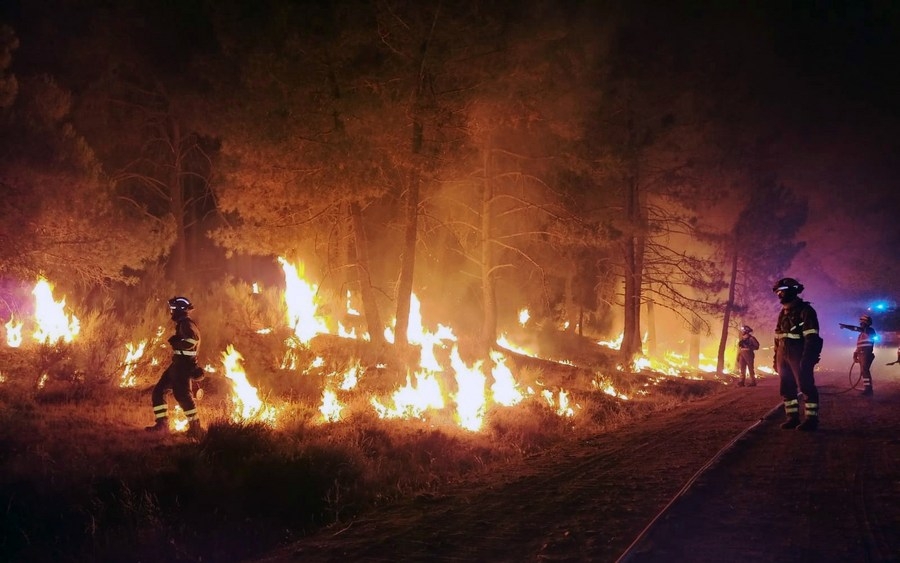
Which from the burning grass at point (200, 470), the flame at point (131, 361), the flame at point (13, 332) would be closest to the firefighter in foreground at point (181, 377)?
the burning grass at point (200, 470)

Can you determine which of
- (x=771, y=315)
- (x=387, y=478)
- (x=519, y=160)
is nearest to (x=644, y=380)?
(x=519, y=160)

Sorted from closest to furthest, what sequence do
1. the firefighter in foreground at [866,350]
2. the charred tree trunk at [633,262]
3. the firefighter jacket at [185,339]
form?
the firefighter jacket at [185,339] → the firefighter in foreground at [866,350] → the charred tree trunk at [633,262]

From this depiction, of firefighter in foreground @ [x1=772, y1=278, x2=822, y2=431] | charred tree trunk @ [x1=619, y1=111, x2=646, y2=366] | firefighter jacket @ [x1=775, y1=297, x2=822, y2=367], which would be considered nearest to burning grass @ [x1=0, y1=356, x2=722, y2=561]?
firefighter in foreground @ [x1=772, y1=278, x2=822, y2=431]

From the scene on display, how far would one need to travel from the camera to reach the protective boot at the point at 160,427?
30.9 ft

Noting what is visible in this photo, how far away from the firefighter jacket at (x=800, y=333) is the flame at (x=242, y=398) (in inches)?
321

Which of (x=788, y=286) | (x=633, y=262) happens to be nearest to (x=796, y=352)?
(x=788, y=286)

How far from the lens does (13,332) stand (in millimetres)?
14789

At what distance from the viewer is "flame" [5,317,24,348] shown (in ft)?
48.0

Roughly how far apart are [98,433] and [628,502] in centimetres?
693

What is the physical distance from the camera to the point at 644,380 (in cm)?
1964

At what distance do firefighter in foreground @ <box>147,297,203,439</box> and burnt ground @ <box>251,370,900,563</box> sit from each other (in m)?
3.77

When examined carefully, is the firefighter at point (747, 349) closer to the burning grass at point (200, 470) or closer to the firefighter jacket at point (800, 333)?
the firefighter jacket at point (800, 333)

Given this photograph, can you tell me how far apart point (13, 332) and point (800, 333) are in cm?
1577

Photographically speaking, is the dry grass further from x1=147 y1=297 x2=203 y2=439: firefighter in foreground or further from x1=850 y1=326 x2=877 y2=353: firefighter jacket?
x1=850 y1=326 x2=877 y2=353: firefighter jacket
